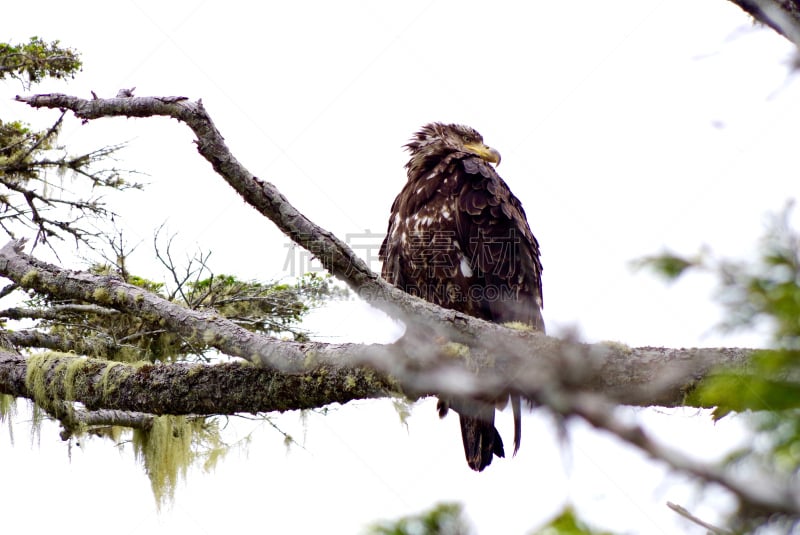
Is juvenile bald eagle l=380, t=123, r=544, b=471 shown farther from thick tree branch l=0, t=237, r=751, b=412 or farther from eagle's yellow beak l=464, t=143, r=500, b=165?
thick tree branch l=0, t=237, r=751, b=412

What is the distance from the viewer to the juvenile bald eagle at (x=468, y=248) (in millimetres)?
4688

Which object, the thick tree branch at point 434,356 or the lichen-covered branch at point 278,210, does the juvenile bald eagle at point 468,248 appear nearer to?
the thick tree branch at point 434,356

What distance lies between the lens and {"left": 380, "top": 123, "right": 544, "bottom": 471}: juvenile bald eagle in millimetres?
4688

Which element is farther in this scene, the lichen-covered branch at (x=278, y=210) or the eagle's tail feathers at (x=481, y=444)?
the eagle's tail feathers at (x=481, y=444)

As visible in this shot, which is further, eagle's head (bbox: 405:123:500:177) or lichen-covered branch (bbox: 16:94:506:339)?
eagle's head (bbox: 405:123:500:177)

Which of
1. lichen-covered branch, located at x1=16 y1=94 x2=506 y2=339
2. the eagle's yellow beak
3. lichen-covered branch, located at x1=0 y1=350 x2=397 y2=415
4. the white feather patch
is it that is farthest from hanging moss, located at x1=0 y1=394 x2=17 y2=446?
the eagle's yellow beak

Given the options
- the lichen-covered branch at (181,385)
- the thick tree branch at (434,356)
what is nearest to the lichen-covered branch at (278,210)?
the thick tree branch at (434,356)

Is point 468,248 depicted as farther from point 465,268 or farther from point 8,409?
point 8,409

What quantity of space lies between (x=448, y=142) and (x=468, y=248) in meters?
1.33

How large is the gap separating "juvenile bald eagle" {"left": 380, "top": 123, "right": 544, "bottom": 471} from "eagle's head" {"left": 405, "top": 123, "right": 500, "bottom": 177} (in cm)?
56

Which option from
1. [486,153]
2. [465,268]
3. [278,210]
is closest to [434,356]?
[278,210]

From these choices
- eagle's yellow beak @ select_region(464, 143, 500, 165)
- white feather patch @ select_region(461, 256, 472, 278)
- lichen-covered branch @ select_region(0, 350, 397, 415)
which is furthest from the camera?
eagle's yellow beak @ select_region(464, 143, 500, 165)

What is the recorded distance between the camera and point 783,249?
3.51ft

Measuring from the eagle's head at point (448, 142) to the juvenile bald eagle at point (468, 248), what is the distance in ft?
1.83
